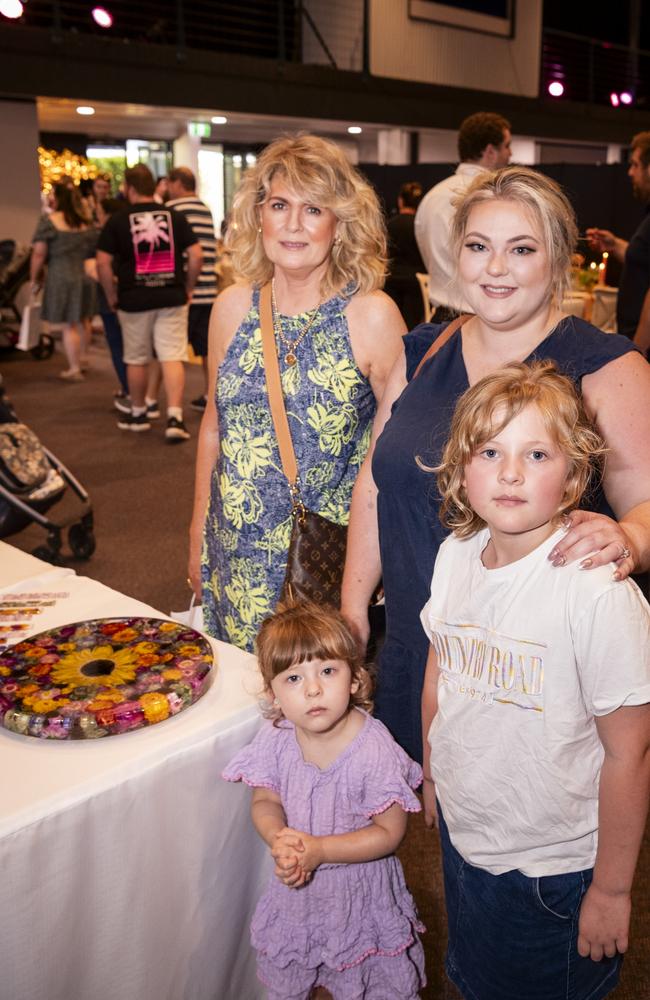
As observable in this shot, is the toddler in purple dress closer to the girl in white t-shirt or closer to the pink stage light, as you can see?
the girl in white t-shirt

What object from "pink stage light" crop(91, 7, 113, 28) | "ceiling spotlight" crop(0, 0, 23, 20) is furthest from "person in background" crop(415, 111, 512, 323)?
"pink stage light" crop(91, 7, 113, 28)

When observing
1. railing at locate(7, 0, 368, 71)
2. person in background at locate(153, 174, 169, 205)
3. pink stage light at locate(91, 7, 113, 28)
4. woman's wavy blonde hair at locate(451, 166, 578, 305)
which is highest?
railing at locate(7, 0, 368, 71)

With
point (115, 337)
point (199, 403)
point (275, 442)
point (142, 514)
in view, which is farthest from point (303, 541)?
point (199, 403)

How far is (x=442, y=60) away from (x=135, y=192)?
10.7 m

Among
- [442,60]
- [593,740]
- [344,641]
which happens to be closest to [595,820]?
[593,740]

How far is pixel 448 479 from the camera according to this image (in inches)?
55.5

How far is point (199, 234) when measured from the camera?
277 inches

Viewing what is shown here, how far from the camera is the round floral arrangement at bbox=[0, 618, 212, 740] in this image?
4.63ft

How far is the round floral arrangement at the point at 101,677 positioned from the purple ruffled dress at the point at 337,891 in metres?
0.16

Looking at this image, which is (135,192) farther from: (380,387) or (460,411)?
(460,411)

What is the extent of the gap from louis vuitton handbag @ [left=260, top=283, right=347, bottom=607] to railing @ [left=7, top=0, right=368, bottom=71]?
368 inches

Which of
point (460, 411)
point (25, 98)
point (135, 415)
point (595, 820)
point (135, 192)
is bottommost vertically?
point (135, 415)

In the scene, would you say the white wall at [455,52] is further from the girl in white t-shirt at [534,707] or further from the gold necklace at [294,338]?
the girl in white t-shirt at [534,707]

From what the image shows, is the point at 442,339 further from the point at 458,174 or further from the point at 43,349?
the point at 43,349
